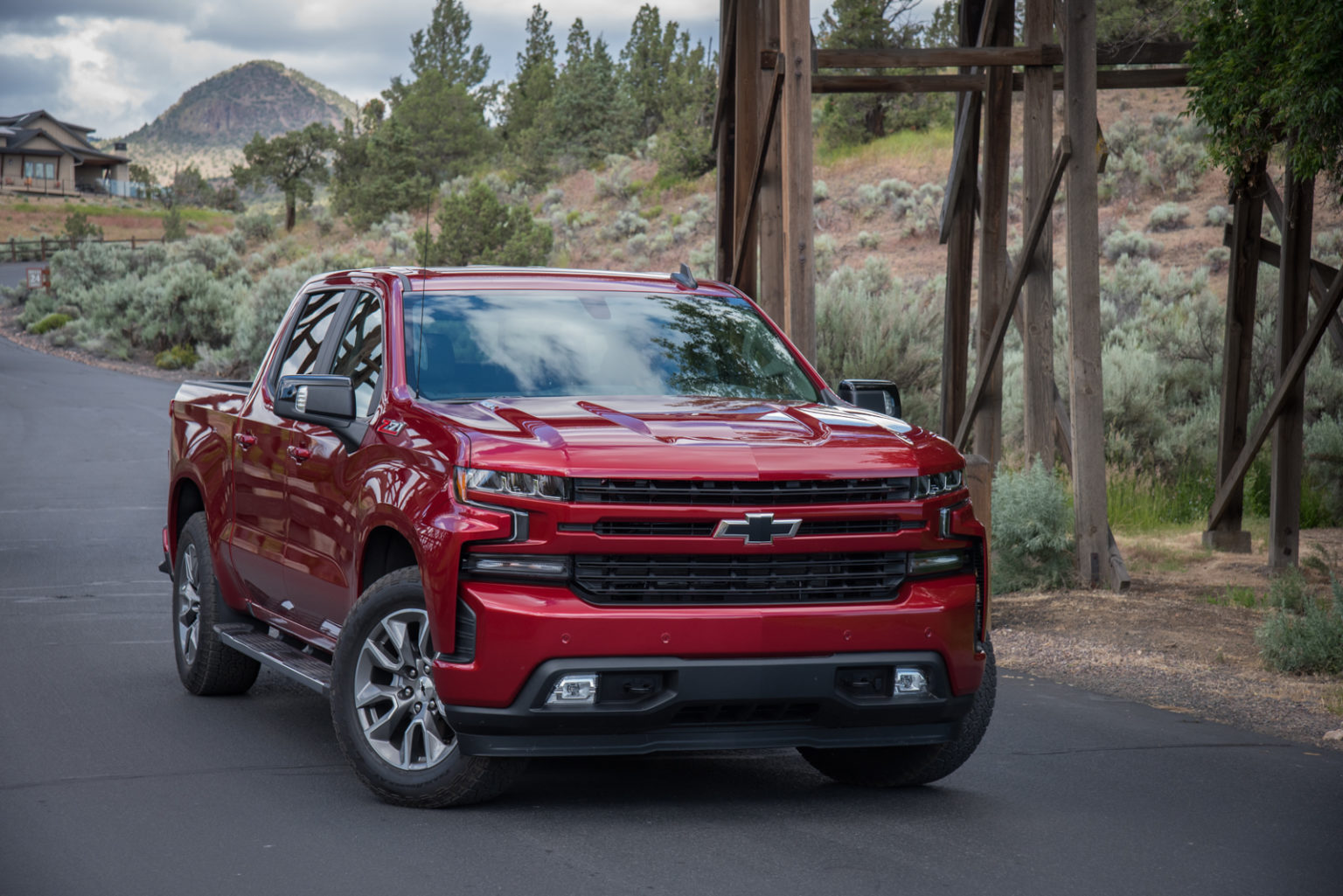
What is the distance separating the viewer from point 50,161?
12412 cm

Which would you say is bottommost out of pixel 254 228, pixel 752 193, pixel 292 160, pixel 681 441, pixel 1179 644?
pixel 1179 644

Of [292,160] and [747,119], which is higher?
[292,160]

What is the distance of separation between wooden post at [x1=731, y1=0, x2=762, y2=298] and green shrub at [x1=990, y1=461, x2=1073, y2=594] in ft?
11.0

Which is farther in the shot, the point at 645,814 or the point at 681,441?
Result: the point at 645,814

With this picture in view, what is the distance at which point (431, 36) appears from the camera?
99.6 m

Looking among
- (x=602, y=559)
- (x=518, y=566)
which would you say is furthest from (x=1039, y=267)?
(x=518, y=566)

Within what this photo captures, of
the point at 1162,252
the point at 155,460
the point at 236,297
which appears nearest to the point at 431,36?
the point at 236,297

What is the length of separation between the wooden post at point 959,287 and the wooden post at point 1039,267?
1.13 m

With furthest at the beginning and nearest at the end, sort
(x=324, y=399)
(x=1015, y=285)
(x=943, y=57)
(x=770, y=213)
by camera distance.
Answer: (x=770, y=213) → (x=1015, y=285) → (x=943, y=57) → (x=324, y=399)

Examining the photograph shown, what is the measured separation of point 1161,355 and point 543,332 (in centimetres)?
1532

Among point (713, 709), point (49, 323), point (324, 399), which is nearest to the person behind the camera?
point (713, 709)

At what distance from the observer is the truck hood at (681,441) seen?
17.4 feet

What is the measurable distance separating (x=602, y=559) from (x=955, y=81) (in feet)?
33.6

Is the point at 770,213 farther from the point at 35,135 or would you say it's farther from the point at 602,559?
the point at 35,135
